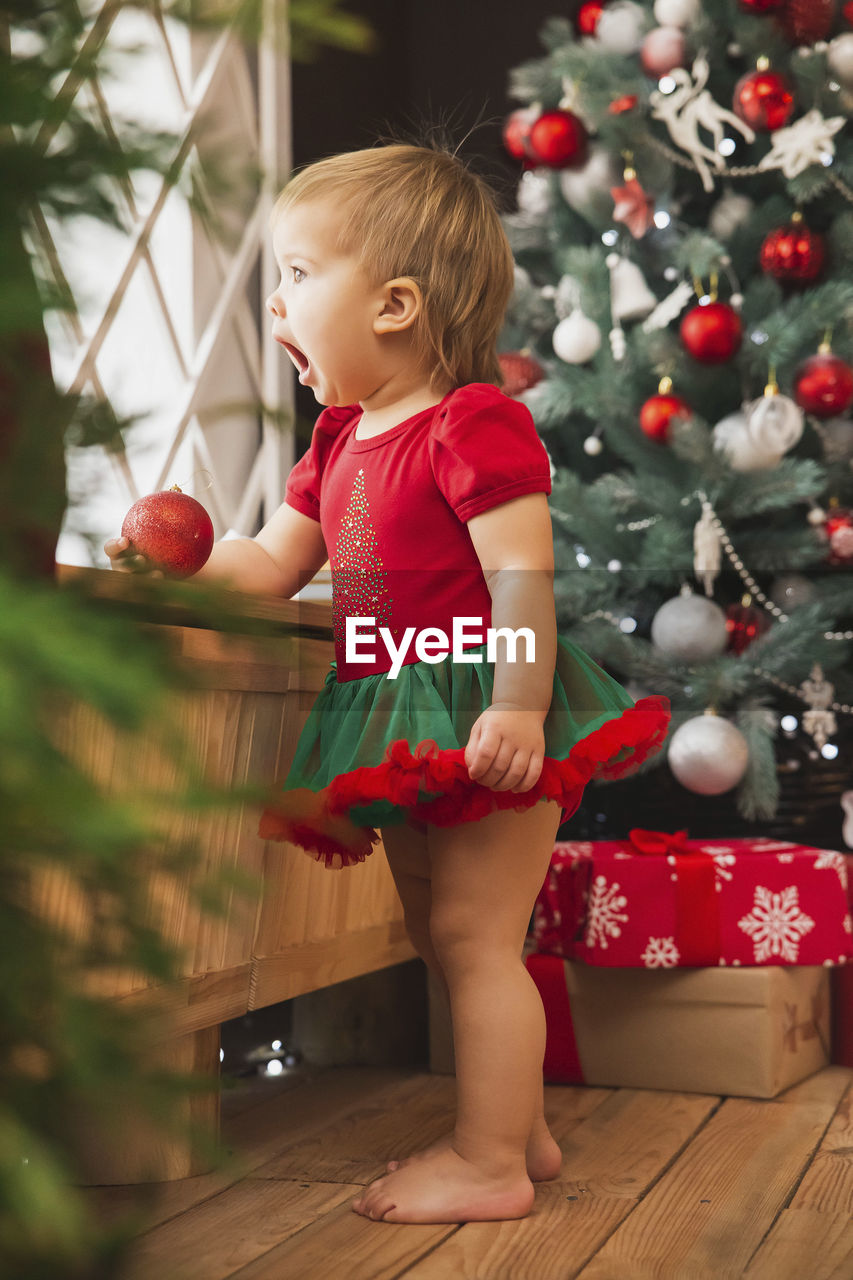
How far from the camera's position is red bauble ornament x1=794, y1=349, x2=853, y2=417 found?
176 cm

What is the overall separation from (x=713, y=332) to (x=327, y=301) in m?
0.88

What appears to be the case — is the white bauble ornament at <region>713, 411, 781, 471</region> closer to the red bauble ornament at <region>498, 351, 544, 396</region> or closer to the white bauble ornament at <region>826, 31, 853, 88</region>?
the red bauble ornament at <region>498, 351, 544, 396</region>

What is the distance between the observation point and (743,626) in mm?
1861

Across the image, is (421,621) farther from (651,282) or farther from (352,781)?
(651,282)

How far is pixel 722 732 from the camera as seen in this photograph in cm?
174

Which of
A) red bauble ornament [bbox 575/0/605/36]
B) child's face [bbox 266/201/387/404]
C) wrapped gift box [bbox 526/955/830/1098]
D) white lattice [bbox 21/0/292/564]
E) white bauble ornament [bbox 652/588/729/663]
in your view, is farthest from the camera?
red bauble ornament [bbox 575/0/605/36]

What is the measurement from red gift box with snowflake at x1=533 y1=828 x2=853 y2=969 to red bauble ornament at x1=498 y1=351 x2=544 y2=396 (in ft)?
2.69

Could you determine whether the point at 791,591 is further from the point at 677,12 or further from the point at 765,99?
the point at 677,12

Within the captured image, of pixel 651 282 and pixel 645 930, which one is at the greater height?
pixel 651 282

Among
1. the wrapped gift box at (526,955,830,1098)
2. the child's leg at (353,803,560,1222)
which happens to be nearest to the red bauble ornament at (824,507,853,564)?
the wrapped gift box at (526,955,830,1098)

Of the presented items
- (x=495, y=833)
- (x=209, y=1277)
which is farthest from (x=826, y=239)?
(x=209, y=1277)

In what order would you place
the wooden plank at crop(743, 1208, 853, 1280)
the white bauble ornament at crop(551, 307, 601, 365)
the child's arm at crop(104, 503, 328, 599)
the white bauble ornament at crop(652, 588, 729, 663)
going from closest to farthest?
the wooden plank at crop(743, 1208, 853, 1280) < the child's arm at crop(104, 503, 328, 599) < the white bauble ornament at crop(652, 588, 729, 663) < the white bauble ornament at crop(551, 307, 601, 365)

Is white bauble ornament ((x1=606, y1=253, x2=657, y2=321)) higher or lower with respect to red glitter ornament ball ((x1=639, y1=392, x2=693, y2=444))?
higher

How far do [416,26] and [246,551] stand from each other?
70.6 inches
